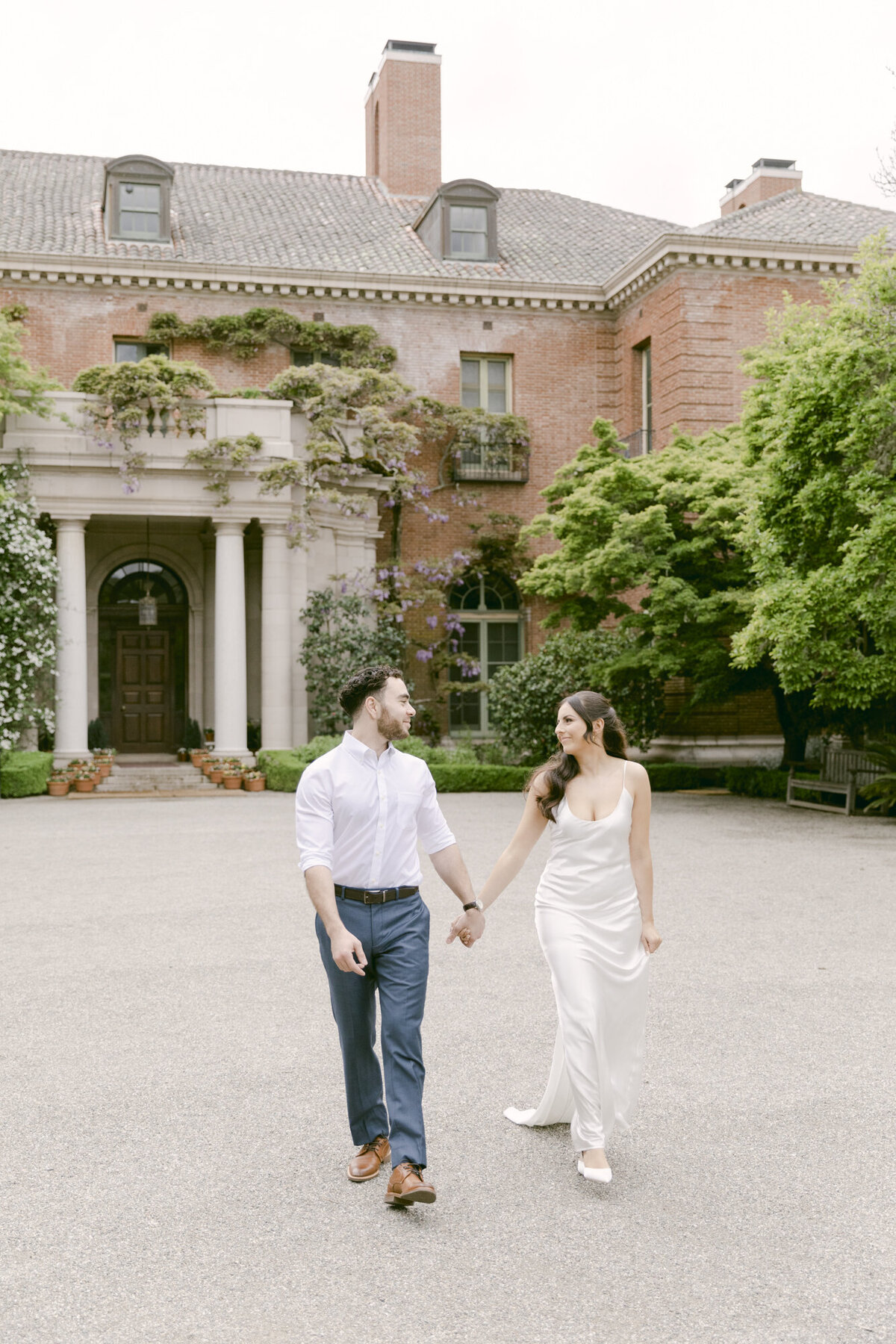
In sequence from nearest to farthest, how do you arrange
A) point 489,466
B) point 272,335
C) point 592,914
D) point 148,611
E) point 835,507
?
1. point 592,914
2. point 835,507
3. point 148,611
4. point 272,335
5. point 489,466

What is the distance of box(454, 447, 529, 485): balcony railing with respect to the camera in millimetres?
27500

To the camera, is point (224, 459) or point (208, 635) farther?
point (208, 635)

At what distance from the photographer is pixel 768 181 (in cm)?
3167

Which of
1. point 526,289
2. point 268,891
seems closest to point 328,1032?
point 268,891

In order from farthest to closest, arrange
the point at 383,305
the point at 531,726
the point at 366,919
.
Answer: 1. the point at 383,305
2. the point at 531,726
3. the point at 366,919

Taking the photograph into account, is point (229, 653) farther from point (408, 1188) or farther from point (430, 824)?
point (408, 1188)

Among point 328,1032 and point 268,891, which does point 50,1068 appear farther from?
point 268,891

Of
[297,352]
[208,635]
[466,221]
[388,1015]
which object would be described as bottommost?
[388,1015]

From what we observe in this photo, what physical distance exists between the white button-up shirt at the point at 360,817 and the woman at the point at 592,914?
367mm

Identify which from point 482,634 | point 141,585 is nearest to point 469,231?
point 482,634

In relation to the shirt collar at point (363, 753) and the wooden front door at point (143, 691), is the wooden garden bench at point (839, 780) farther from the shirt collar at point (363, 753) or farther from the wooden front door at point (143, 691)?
the shirt collar at point (363, 753)

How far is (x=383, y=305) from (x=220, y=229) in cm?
415

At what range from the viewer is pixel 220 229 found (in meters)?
27.8

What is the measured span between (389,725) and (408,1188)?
150 cm
